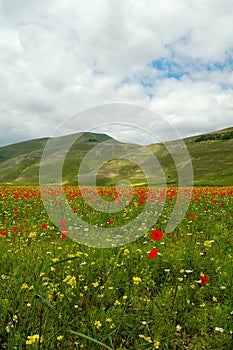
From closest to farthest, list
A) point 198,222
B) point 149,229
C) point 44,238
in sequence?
point 44,238, point 149,229, point 198,222

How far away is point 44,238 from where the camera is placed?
7500mm

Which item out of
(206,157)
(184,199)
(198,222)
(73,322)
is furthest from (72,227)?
(206,157)

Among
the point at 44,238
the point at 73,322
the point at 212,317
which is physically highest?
the point at 44,238

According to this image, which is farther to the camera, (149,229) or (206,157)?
(206,157)

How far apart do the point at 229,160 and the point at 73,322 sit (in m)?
103

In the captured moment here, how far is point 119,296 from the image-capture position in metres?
4.61

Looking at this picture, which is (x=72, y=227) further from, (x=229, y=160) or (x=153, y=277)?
(x=229, y=160)

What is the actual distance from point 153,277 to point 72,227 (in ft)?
12.5

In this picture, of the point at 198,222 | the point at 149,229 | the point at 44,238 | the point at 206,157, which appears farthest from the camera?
the point at 206,157

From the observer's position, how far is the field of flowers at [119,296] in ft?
11.4

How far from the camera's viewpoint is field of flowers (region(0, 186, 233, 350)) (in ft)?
11.4

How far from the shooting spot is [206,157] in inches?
4464

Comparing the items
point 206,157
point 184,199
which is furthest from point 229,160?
point 184,199

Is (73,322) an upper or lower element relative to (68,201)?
lower
